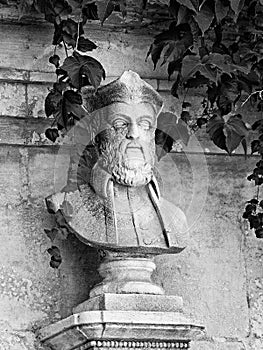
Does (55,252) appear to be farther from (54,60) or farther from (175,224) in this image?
(54,60)

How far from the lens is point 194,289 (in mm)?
3824

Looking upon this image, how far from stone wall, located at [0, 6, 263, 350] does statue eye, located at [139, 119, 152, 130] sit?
31cm

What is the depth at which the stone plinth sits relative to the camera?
3348mm

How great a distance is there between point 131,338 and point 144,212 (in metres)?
0.39

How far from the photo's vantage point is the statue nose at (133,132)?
11.4 ft

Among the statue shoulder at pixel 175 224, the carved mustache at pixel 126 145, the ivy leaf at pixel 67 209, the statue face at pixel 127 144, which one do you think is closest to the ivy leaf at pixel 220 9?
the statue face at pixel 127 144

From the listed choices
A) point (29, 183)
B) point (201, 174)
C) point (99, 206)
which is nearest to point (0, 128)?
point (29, 183)

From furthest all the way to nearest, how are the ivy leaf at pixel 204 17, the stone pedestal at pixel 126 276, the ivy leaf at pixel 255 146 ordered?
the ivy leaf at pixel 255 146, the ivy leaf at pixel 204 17, the stone pedestal at pixel 126 276

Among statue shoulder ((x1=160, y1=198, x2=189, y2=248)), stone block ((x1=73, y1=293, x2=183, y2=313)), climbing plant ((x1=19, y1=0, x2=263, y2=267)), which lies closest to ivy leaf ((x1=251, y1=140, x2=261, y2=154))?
climbing plant ((x1=19, y1=0, x2=263, y2=267))

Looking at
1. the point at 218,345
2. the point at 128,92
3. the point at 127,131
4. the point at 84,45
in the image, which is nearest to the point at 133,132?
the point at 127,131

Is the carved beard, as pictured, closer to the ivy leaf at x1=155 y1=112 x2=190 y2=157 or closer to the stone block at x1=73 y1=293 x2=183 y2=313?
the ivy leaf at x1=155 y1=112 x2=190 y2=157

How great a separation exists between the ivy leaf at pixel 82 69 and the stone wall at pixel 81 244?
22cm

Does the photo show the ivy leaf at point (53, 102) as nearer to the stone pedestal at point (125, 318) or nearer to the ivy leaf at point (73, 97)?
the ivy leaf at point (73, 97)

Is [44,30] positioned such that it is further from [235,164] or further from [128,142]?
[235,164]
